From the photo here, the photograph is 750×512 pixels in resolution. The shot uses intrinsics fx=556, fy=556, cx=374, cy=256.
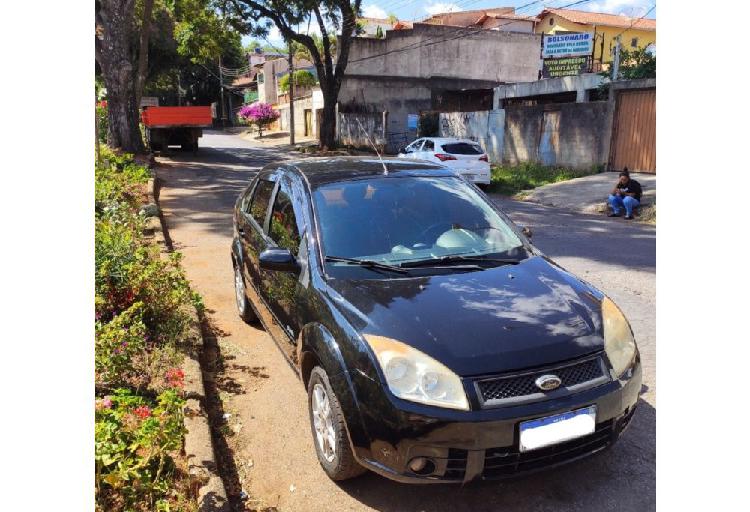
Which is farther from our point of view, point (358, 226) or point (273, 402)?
point (273, 402)

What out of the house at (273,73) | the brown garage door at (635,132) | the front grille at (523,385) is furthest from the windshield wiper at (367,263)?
the house at (273,73)

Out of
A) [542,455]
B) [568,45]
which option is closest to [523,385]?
[542,455]

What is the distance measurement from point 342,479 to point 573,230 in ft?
26.3

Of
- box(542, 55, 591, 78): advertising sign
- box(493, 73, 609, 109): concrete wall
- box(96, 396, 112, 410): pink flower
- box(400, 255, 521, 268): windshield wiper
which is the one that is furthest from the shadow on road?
box(542, 55, 591, 78): advertising sign

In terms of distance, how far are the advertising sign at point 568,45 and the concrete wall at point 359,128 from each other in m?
8.09

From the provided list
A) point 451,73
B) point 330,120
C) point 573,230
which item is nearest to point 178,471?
point 573,230

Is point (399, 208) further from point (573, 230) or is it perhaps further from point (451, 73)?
point (451, 73)

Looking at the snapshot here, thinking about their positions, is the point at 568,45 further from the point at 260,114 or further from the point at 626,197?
the point at 260,114

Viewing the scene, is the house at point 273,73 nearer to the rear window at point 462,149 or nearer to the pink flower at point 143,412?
the rear window at point 462,149

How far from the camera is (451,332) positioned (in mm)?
2562

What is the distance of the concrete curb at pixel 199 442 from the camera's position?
261 cm

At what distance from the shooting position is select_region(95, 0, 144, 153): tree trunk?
15.4 m

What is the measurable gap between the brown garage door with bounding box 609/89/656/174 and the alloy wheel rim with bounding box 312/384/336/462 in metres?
14.3

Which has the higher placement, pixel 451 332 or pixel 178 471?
pixel 451 332
